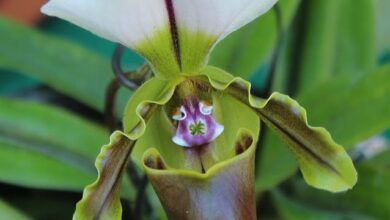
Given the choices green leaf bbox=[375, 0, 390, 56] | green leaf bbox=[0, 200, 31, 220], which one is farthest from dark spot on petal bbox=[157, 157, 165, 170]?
green leaf bbox=[375, 0, 390, 56]

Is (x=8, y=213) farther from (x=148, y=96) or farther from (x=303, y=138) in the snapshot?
(x=303, y=138)

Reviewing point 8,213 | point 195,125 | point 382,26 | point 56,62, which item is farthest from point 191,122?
point 382,26

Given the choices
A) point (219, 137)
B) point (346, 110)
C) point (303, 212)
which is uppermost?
point (219, 137)

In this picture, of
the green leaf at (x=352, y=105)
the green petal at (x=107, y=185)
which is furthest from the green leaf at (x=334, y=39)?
the green petal at (x=107, y=185)

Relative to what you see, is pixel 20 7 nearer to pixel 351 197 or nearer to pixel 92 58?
pixel 92 58

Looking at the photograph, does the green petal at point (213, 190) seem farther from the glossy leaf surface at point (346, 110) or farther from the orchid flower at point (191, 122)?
the glossy leaf surface at point (346, 110)

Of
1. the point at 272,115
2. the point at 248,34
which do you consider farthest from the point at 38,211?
the point at 272,115

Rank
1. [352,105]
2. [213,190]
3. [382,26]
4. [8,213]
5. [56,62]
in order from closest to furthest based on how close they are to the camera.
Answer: [213,190], [8,213], [352,105], [56,62], [382,26]
